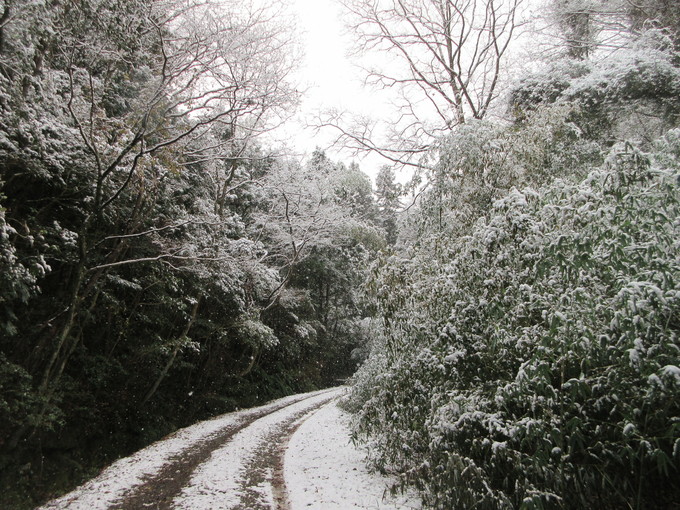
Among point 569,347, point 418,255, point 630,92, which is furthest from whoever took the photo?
point 630,92

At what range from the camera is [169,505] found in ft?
16.4

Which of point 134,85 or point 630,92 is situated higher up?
point 134,85

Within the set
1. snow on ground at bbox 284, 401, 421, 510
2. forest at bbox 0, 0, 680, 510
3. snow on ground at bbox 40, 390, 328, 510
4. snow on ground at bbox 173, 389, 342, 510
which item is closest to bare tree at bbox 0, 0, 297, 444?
forest at bbox 0, 0, 680, 510

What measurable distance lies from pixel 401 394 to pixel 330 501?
73.2 inches

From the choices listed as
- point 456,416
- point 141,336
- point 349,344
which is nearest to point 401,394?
point 456,416

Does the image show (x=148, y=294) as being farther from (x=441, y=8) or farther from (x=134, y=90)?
(x=441, y=8)

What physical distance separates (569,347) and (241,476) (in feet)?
19.0

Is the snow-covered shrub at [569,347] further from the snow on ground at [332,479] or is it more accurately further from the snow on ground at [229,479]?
the snow on ground at [229,479]

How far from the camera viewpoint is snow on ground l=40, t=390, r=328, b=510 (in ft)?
17.3

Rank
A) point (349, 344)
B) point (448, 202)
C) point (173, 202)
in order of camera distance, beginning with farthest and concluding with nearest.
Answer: point (349, 344)
point (173, 202)
point (448, 202)

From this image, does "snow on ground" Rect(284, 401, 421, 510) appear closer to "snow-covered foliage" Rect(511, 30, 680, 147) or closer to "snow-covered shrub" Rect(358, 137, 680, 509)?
"snow-covered shrub" Rect(358, 137, 680, 509)

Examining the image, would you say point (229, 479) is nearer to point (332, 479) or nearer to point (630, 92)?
point (332, 479)

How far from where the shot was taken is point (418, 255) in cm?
583

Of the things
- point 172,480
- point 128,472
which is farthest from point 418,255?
point 128,472
